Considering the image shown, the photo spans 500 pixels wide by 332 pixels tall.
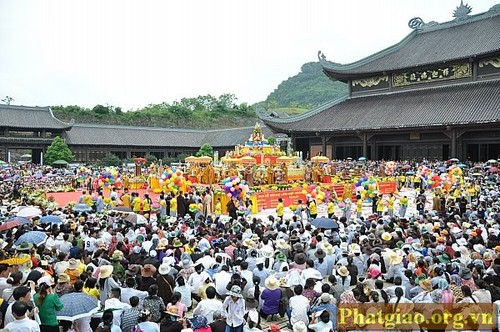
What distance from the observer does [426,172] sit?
2336 centimetres

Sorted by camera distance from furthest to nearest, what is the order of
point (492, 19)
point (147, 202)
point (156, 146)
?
point (156, 146) < point (492, 19) < point (147, 202)

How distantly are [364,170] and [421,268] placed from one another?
22257 millimetres

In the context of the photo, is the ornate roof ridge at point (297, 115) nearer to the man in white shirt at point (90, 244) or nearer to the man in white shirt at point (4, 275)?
the man in white shirt at point (90, 244)

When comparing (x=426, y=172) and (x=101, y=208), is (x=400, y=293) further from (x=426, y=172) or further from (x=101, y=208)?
(x=426, y=172)

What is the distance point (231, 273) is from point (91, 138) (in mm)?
42772

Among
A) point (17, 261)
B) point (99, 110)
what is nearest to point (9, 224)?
point (17, 261)

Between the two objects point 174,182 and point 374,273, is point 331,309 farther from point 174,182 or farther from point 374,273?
point 174,182

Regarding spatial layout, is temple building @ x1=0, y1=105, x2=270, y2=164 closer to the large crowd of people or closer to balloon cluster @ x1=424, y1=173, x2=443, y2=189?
balloon cluster @ x1=424, y1=173, x2=443, y2=189

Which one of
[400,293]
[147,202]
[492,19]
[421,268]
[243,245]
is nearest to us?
[400,293]

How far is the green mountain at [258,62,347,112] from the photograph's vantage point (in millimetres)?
124438

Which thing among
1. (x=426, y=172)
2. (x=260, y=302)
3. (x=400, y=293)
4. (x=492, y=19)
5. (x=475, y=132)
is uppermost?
(x=492, y=19)

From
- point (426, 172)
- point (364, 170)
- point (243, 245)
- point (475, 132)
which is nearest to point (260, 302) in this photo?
point (243, 245)

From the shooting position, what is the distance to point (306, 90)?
440 ft

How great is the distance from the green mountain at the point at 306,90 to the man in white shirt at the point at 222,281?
10277cm
